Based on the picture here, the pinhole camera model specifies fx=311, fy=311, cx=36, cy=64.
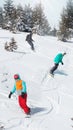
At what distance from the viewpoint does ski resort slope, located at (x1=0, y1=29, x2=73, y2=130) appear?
12.3 meters

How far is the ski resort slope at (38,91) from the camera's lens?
483 inches

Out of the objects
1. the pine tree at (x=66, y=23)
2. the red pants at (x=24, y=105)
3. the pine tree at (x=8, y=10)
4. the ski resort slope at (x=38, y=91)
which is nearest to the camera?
the ski resort slope at (x=38, y=91)

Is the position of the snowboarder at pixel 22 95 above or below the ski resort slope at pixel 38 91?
above

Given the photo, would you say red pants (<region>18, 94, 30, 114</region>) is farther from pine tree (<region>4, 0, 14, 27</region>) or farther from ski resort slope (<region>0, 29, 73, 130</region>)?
pine tree (<region>4, 0, 14, 27</region>)

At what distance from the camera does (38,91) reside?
17000 millimetres

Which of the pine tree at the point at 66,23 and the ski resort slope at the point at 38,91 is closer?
the ski resort slope at the point at 38,91

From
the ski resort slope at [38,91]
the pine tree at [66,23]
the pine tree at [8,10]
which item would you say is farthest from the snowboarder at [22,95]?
the pine tree at [8,10]

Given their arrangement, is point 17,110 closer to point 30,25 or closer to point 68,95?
point 68,95

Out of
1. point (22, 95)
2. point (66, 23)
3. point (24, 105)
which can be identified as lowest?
point (66, 23)

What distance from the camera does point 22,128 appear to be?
37.8 ft

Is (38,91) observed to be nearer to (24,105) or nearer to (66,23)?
(24,105)

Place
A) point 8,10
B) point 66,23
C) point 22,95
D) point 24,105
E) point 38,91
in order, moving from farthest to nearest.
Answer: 1. point 8,10
2. point 66,23
3. point 38,91
4. point 22,95
5. point 24,105

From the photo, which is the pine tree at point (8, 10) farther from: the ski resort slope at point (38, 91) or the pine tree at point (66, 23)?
the ski resort slope at point (38, 91)

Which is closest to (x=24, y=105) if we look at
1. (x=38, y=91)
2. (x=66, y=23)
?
(x=38, y=91)
